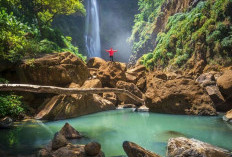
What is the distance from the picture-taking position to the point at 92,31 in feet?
123

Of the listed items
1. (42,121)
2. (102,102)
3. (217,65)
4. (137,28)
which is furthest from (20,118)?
(137,28)

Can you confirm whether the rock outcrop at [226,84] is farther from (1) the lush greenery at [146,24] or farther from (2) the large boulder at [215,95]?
(1) the lush greenery at [146,24]

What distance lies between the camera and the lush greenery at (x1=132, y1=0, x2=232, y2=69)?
43.5 ft

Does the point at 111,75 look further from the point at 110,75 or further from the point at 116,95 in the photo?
the point at 116,95

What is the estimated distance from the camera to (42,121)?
8000 mm

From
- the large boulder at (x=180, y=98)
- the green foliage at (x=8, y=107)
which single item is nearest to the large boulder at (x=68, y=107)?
the green foliage at (x=8, y=107)

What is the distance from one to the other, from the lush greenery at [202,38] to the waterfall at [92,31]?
1765 cm

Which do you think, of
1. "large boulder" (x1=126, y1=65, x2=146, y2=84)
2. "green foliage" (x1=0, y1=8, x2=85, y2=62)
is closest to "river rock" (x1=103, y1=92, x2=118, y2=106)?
"large boulder" (x1=126, y1=65, x2=146, y2=84)

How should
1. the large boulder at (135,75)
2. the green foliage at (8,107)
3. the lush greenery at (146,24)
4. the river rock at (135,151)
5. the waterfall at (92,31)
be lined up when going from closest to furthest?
the river rock at (135,151) < the green foliage at (8,107) < the large boulder at (135,75) < the lush greenery at (146,24) < the waterfall at (92,31)

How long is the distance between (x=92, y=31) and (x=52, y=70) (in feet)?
95.2

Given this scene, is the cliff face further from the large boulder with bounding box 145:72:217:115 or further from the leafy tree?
the large boulder with bounding box 145:72:217:115

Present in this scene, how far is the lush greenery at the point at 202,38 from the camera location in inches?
523

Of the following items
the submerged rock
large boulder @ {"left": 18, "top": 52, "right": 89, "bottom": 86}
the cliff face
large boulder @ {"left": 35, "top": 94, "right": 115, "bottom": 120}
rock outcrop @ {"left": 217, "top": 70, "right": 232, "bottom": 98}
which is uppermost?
the cliff face

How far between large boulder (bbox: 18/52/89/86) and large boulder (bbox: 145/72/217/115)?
4647 mm
